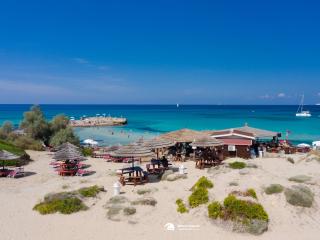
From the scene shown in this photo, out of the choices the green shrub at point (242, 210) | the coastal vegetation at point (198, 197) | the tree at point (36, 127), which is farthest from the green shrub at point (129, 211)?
the tree at point (36, 127)

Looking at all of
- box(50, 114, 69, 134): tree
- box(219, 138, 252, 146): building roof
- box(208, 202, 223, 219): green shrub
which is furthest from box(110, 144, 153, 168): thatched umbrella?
box(50, 114, 69, 134): tree

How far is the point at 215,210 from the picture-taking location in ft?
38.4

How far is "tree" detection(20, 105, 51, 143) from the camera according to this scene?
35.3 m

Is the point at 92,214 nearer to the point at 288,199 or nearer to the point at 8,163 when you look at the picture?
the point at 288,199

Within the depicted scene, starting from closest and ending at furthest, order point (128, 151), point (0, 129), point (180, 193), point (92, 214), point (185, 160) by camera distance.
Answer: point (92, 214), point (180, 193), point (128, 151), point (185, 160), point (0, 129)

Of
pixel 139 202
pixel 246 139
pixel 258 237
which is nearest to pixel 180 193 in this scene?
pixel 139 202

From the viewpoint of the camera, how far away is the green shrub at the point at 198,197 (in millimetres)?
12555

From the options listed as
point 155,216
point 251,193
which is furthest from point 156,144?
point 251,193

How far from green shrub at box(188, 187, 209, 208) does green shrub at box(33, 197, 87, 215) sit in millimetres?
4543

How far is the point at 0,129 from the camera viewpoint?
121 feet

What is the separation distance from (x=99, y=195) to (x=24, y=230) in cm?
420

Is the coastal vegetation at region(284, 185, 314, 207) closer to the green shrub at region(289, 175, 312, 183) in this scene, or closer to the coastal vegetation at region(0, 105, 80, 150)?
the green shrub at region(289, 175, 312, 183)

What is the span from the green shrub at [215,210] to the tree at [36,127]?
2849 centimetres

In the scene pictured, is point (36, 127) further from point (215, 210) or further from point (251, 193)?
point (251, 193)
